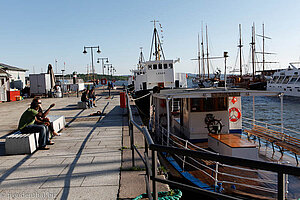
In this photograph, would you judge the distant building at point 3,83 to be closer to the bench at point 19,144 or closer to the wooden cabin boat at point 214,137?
the wooden cabin boat at point 214,137

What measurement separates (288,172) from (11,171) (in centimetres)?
563

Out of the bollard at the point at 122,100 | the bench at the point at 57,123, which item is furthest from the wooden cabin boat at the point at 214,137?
the bollard at the point at 122,100

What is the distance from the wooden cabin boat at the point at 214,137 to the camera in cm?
653

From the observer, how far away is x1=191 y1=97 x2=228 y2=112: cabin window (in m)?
9.62

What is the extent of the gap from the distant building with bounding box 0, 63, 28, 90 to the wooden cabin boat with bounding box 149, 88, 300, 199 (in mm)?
32284

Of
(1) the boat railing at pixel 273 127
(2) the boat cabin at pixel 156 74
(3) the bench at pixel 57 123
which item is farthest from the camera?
(2) the boat cabin at pixel 156 74

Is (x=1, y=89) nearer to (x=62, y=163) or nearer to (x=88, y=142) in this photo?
(x=88, y=142)

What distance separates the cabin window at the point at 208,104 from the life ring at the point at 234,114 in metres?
0.76

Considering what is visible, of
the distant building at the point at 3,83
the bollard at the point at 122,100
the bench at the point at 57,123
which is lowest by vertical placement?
the bench at the point at 57,123

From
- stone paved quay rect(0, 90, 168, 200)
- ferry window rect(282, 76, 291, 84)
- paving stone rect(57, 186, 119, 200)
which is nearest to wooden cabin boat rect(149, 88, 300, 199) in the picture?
stone paved quay rect(0, 90, 168, 200)

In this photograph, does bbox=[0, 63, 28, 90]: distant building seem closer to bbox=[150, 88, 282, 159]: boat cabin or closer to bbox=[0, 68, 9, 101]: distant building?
bbox=[0, 68, 9, 101]: distant building

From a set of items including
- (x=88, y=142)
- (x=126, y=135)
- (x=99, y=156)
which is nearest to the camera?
(x=99, y=156)

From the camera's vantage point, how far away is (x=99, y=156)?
6547 millimetres

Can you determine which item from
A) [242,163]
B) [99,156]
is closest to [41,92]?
[99,156]
